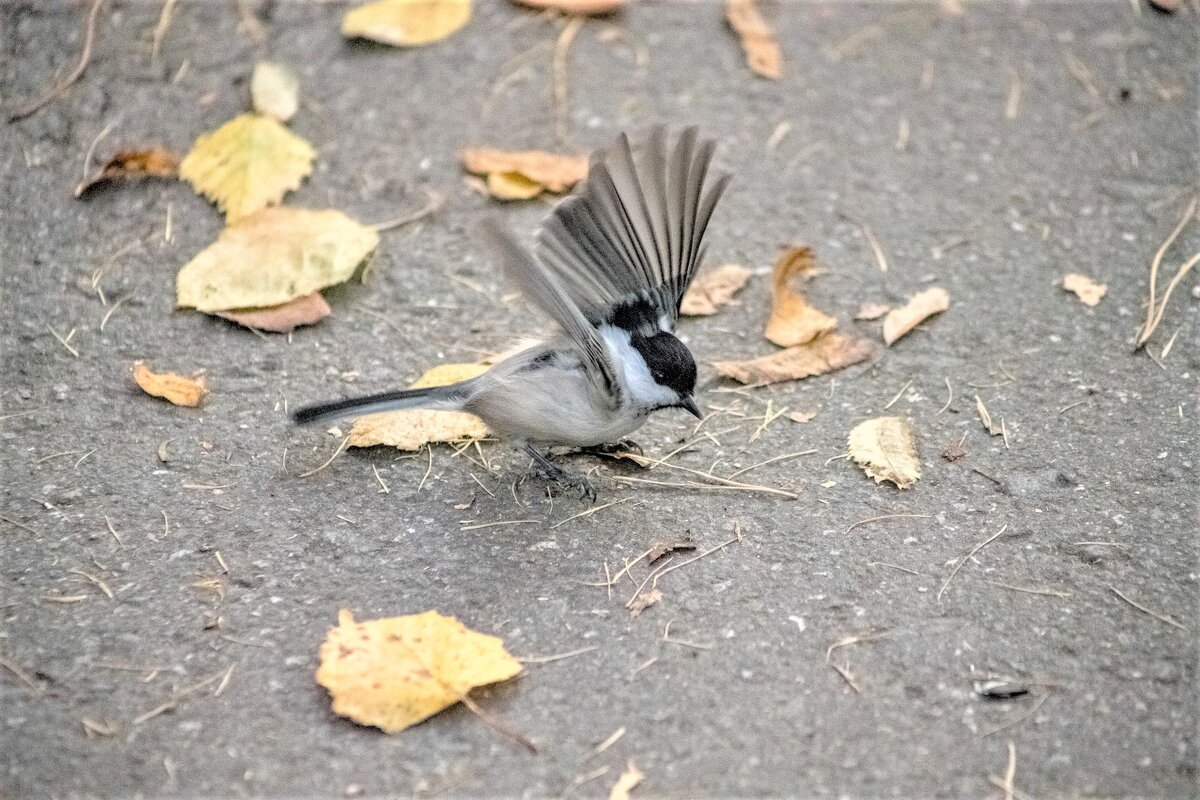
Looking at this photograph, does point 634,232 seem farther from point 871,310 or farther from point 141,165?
point 141,165

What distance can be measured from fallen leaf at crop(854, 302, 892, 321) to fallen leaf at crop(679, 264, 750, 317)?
1.32 ft

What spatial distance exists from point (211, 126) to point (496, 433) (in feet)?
6.47

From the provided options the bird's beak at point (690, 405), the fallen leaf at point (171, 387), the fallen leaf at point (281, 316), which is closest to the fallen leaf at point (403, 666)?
the bird's beak at point (690, 405)

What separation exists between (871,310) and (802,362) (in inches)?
14.6

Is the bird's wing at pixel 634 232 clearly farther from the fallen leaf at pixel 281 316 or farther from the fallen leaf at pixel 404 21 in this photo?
the fallen leaf at pixel 404 21

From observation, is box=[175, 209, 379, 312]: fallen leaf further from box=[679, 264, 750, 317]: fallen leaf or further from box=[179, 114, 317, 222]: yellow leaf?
box=[679, 264, 750, 317]: fallen leaf

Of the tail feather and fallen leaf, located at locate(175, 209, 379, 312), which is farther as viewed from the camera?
fallen leaf, located at locate(175, 209, 379, 312)

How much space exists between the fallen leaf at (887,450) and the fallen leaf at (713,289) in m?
0.74

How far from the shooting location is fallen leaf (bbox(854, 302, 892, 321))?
4.12 meters

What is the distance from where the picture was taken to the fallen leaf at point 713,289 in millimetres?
4164

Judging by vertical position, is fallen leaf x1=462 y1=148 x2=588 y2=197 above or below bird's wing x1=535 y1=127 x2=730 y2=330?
below

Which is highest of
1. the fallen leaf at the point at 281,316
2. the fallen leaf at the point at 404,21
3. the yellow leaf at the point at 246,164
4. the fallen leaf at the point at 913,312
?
the fallen leaf at the point at 404,21

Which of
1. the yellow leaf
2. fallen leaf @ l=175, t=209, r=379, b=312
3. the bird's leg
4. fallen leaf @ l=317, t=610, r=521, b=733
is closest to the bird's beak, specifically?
the bird's leg

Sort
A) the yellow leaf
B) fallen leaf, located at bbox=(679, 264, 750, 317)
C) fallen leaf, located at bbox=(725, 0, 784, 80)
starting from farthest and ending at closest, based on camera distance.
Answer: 1. fallen leaf, located at bbox=(725, 0, 784, 80)
2. the yellow leaf
3. fallen leaf, located at bbox=(679, 264, 750, 317)
